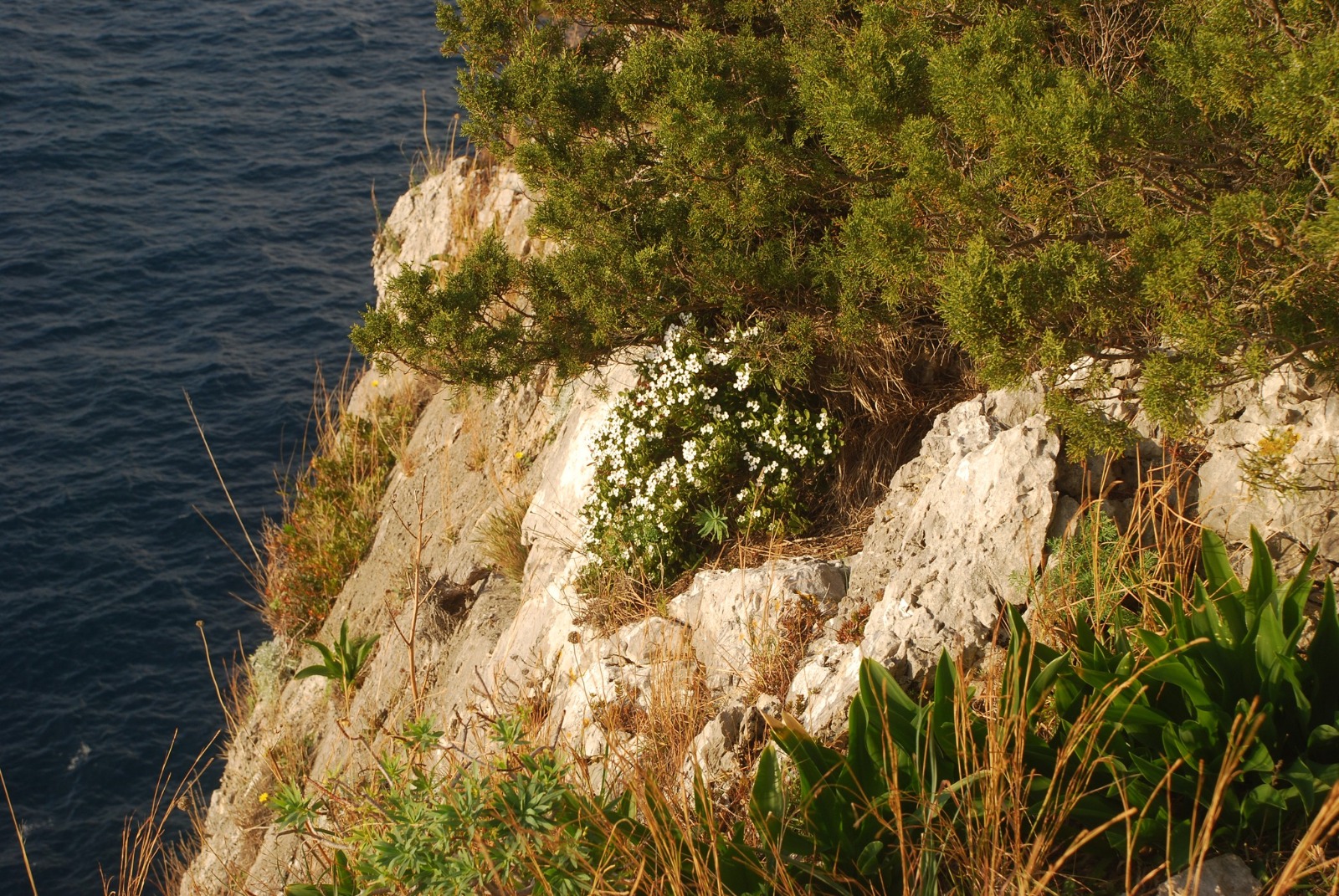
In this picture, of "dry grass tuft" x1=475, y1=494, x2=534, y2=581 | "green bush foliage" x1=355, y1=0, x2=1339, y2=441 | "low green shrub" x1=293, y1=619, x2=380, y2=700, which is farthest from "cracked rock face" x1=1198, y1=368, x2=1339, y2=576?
"low green shrub" x1=293, y1=619, x2=380, y2=700

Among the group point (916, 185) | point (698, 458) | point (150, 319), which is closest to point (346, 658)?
point (698, 458)

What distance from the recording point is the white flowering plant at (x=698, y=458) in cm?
574

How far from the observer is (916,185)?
418 cm

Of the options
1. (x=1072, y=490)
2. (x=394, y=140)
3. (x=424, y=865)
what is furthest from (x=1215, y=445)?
(x=394, y=140)

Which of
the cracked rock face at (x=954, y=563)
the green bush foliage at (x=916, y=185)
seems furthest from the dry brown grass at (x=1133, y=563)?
the green bush foliage at (x=916, y=185)

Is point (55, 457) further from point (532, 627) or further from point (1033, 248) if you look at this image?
point (1033, 248)

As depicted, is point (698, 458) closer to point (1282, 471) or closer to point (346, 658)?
point (1282, 471)

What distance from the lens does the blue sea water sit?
12125 mm

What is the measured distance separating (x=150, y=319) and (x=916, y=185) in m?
16.2

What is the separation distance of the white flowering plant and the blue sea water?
749 centimetres

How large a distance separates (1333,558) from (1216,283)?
3.43 ft

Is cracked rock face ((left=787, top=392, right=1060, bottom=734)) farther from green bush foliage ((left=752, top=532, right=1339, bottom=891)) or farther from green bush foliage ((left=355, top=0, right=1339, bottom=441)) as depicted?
green bush foliage ((left=752, top=532, right=1339, bottom=891))

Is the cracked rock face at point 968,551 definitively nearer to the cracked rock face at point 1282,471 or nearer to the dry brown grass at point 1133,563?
the dry brown grass at point 1133,563

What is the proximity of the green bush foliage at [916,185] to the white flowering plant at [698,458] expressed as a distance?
9.9 inches
